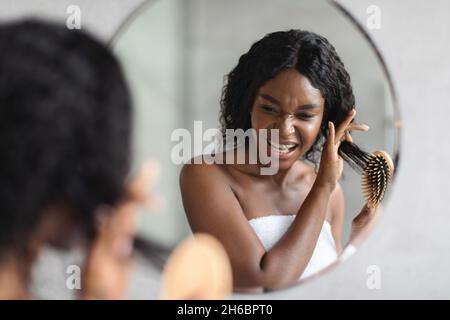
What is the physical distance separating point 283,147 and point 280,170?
0.15 feet

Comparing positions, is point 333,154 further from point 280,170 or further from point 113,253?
point 113,253

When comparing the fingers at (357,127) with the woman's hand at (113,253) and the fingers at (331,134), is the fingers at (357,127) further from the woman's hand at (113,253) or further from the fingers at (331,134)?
the woman's hand at (113,253)

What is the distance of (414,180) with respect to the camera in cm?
133

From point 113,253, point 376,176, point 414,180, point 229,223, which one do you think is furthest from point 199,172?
point 113,253

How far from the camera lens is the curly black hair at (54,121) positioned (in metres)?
0.54

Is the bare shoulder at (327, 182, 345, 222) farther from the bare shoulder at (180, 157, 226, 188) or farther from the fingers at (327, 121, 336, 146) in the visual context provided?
the bare shoulder at (180, 157, 226, 188)

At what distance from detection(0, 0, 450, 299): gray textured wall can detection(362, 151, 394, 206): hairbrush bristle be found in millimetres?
69

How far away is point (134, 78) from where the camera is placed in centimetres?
119

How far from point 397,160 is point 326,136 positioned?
6.9 inches

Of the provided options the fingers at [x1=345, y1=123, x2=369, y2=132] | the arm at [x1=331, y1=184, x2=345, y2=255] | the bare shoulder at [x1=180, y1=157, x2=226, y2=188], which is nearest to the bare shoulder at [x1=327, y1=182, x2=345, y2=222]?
the arm at [x1=331, y1=184, x2=345, y2=255]
